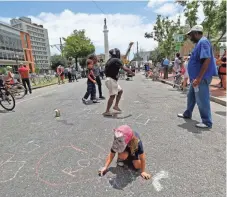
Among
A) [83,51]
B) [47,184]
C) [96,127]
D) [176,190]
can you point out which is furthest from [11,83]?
[83,51]

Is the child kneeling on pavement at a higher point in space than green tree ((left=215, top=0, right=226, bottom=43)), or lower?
lower

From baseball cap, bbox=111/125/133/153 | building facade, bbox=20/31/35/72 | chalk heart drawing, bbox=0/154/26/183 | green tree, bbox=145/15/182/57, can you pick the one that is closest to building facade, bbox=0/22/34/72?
building facade, bbox=20/31/35/72

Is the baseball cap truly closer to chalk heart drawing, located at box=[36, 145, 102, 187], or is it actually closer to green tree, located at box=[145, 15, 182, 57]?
chalk heart drawing, located at box=[36, 145, 102, 187]

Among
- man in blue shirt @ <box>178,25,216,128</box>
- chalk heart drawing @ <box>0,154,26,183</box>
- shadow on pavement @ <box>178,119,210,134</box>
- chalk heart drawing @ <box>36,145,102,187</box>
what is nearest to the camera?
chalk heart drawing @ <box>36,145,102,187</box>

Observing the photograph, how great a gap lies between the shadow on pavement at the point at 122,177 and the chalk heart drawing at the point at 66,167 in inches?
8.8

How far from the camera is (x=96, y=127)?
4680mm

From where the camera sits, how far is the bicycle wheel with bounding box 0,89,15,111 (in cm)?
755

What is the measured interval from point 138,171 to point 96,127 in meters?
2.07

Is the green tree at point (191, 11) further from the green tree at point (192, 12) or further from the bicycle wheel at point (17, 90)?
the bicycle wheel at point (17, 90)

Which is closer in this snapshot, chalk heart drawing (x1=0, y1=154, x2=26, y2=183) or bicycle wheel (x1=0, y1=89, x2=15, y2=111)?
chalk heart drawing (x1=0, y1=154, x2=26, y2=183)

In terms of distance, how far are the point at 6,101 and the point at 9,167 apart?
17.4 feet

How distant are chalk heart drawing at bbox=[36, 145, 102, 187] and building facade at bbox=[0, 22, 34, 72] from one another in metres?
51.3

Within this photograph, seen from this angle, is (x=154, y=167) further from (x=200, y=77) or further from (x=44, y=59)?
(x=44, y=59)

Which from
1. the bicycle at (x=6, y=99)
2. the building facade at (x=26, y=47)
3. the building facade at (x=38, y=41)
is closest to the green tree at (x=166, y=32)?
the bicycle at (x=6, y=99)
